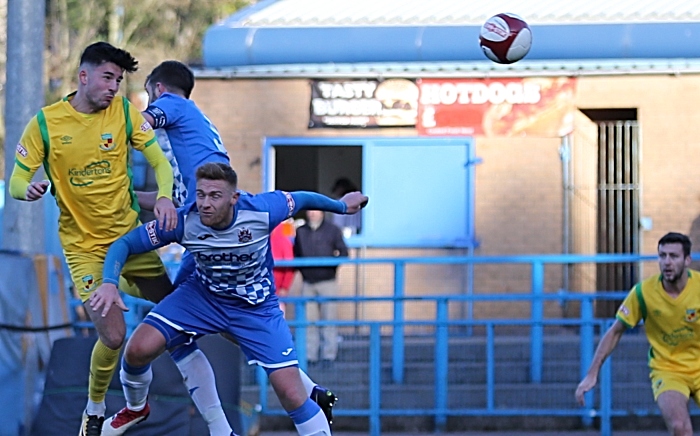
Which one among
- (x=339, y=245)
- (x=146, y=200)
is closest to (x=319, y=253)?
(x=339, y=245)

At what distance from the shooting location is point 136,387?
7262mm

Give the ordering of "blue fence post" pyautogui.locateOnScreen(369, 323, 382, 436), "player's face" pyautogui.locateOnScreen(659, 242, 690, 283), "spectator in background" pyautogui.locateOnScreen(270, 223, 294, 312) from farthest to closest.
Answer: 1. "spectator in background" pyautogui.locateOnScreen(270, 223, 294, 312)
2. "blue fence post" pyautogui.locateOnScreen(369, 323, 382, 436)
3. "player's face" pyautogui.locateOnScreen(659, 242, 690, 283)

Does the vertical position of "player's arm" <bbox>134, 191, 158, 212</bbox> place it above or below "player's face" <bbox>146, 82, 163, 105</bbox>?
below

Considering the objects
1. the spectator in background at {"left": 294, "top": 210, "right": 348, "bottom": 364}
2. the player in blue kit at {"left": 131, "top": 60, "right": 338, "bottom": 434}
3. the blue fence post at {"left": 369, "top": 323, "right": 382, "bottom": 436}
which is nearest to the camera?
the player in blue kit at {"left": 131, "top": 60, "right": 338, "bottom": 434}

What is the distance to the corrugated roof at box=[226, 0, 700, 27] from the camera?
605 inches

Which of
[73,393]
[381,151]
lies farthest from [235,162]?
[73,393]

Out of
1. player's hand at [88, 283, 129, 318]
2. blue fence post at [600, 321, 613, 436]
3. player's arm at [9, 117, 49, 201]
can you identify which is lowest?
blue fence post at [600, 321, 613, 436]

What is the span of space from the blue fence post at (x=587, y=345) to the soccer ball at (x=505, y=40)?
2.79m

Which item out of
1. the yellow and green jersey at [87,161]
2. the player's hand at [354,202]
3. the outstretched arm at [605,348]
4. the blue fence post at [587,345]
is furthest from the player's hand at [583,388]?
the yellow and green jersey at [87,161]

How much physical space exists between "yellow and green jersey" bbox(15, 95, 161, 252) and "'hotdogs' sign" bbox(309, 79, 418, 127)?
782cm

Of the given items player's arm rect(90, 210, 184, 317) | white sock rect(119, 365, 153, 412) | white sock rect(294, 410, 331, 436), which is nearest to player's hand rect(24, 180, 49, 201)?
player's arm rect(90, 210, 184, 317)

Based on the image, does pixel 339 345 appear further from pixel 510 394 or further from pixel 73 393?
pixel 73 393

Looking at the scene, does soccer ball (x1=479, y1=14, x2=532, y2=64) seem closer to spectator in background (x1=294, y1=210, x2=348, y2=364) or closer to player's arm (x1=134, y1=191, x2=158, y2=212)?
player's arm (x1=134, y1=191, x2=158, y2=212)

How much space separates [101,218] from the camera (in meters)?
7.07
